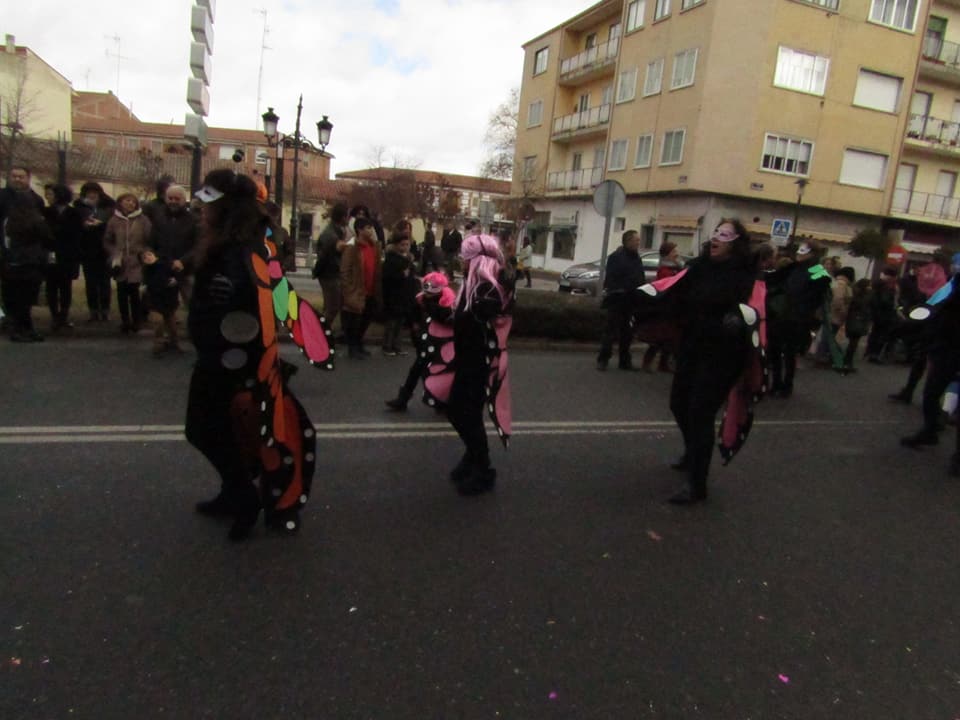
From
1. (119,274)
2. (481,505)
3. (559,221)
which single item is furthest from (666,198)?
(481,505)

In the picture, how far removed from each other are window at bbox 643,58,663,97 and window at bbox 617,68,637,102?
37.6 inches

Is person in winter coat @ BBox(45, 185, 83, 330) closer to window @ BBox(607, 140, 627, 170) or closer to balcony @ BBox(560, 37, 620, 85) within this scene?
window @ BBox(607, 140, 627, 170)

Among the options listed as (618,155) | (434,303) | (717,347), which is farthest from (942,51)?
(434,303)

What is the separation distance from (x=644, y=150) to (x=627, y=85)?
13.3 feet

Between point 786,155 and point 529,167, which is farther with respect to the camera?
point 529,167

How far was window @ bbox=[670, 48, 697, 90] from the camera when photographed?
29.8 metres

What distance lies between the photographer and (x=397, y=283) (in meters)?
9.02

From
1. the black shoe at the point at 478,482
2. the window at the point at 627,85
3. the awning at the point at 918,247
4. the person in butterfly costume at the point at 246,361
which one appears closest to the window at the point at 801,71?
the window at the point at 627,85

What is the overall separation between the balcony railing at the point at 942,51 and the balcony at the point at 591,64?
46.0ft

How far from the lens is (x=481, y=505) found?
4.25m

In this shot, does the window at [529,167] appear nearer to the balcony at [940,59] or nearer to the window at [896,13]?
the window at [896,13]

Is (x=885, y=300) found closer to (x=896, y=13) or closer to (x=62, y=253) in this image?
(x=62, y=253)

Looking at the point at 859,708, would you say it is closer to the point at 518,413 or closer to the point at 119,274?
the point at 518,413

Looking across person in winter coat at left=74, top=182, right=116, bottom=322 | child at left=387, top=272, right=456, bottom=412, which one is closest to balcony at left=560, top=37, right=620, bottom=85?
person in winter coat at left=74, top=182, right=116, bottom=322
